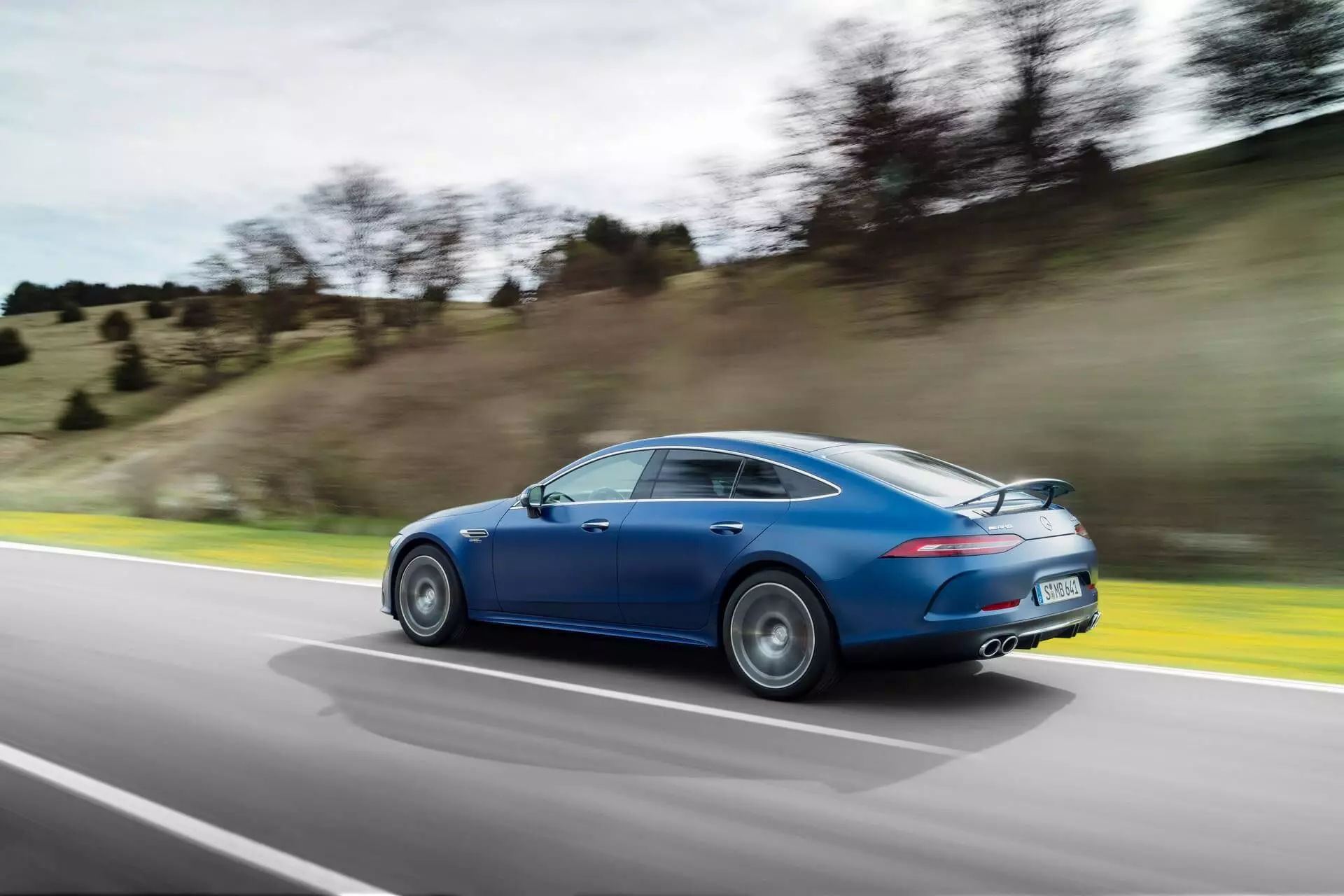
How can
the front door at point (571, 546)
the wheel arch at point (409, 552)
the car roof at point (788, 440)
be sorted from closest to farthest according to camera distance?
the car roof at point (788, 440), the front door at point (571, 546), the wheel arch at point (409, 552)

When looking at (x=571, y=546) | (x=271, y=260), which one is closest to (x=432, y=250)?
(x=271, y=260)

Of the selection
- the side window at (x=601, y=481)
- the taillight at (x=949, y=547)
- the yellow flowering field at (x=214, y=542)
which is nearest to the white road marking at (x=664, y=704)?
the taillight at (x=949, y=547)

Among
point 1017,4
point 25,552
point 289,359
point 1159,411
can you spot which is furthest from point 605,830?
point 289,359

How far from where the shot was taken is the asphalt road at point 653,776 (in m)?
3.96

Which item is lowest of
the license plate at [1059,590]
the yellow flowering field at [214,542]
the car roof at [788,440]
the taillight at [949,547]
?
the yellow flowering field at [214,542]

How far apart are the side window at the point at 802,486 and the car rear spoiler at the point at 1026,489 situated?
0.69 metres

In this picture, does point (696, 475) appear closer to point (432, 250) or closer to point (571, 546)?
point (571, 546)

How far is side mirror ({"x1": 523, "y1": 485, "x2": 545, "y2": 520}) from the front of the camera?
743 centimetres

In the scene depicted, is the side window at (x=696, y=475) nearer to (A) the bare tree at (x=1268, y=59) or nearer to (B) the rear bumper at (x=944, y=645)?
(B) the rear bumper at (x=944, y=645)

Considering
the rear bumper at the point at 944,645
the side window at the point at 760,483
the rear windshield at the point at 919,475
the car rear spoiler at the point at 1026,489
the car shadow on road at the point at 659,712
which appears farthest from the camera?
the side window at the point at 760,483

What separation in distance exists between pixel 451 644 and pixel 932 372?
34.0 feet

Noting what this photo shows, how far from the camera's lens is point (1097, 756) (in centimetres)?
520

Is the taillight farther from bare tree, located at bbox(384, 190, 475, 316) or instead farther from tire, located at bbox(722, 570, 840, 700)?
bare tree, located at bbox(384, 190, 475, 316)

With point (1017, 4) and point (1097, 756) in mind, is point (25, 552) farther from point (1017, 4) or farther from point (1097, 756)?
point (1017, 4)
